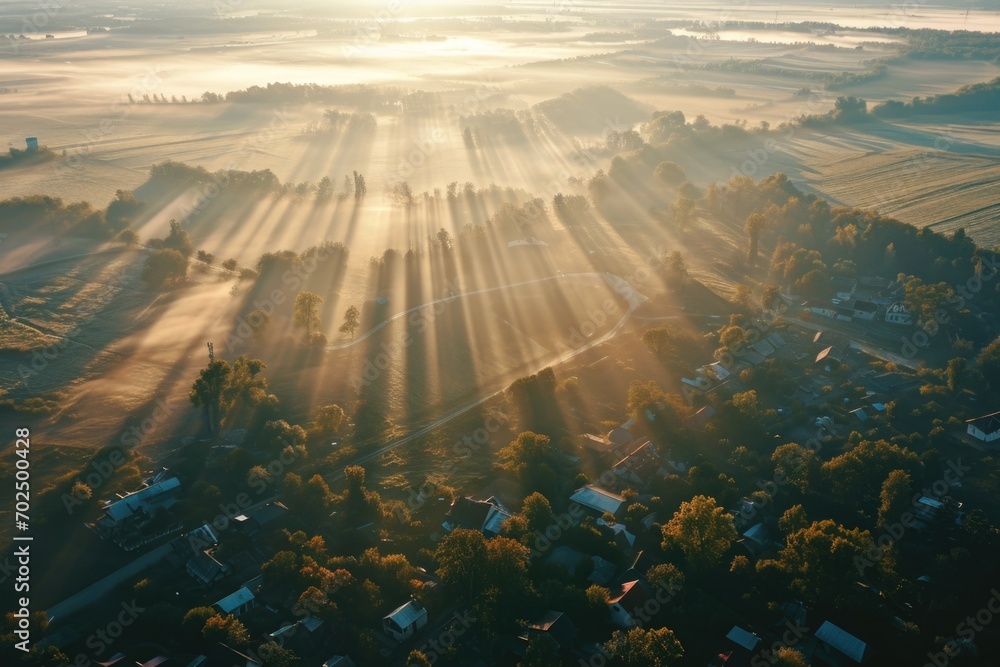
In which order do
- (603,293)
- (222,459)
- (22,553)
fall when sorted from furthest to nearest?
(603,293)
(222,459)
(22,553)

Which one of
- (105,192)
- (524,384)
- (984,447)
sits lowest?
(984,447)

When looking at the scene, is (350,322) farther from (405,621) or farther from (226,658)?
(226,658)

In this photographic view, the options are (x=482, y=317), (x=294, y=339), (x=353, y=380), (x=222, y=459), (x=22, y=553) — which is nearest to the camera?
(x=22, y=553)

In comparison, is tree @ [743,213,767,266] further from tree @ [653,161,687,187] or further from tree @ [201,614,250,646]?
tree @ [201,614,250,646]

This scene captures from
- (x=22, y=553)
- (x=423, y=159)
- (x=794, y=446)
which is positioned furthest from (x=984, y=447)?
(x=423, y=159)

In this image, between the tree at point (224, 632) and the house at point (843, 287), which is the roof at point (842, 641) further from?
the house at point (843, 287)

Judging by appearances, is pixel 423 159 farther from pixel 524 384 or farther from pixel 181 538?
pixel 181 538

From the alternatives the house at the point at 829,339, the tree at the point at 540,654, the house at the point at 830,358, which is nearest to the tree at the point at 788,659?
the tree at the point at 540,654

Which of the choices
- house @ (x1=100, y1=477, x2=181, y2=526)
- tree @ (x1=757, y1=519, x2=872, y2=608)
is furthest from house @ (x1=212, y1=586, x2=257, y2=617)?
tree @ (x1=757, y1=519, x2=872, y2=608)
